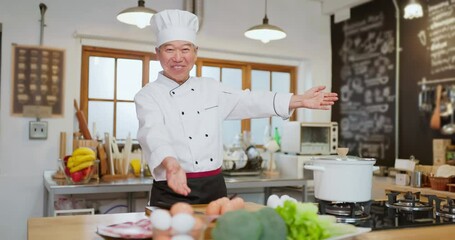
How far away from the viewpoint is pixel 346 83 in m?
4.74

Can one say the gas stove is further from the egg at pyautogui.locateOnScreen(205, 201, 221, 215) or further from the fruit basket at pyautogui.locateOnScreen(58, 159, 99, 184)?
the fruit basket at pyautogui.locateOnScreen(58, 159, 99, 184)

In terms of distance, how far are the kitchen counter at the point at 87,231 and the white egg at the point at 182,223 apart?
0.39 meters

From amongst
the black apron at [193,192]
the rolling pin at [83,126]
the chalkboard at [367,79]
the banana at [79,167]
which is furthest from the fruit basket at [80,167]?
the chalkboard at [367,79]

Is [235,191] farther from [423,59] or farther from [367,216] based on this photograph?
[367,216]

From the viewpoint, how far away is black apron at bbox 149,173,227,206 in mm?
1639

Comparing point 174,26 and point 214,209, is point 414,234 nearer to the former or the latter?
point 214,209

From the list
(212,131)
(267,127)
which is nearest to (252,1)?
(267,127)

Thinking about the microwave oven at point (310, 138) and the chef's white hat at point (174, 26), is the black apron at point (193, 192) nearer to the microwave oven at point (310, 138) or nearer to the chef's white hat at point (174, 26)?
the chef's white hat at point (174, 26)

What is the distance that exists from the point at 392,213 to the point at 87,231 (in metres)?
1.03

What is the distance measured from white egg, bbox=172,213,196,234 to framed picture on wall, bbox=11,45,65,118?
10.2 feet

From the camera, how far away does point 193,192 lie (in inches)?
65.0

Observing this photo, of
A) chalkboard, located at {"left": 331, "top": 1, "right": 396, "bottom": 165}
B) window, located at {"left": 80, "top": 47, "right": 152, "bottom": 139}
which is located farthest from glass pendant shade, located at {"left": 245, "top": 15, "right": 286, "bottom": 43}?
chalkboard, located at {"left": 331, "top": 1, "right": 396, "bottom": 165}

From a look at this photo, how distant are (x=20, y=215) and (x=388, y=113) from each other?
3.26 m

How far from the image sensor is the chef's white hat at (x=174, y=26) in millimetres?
1639
